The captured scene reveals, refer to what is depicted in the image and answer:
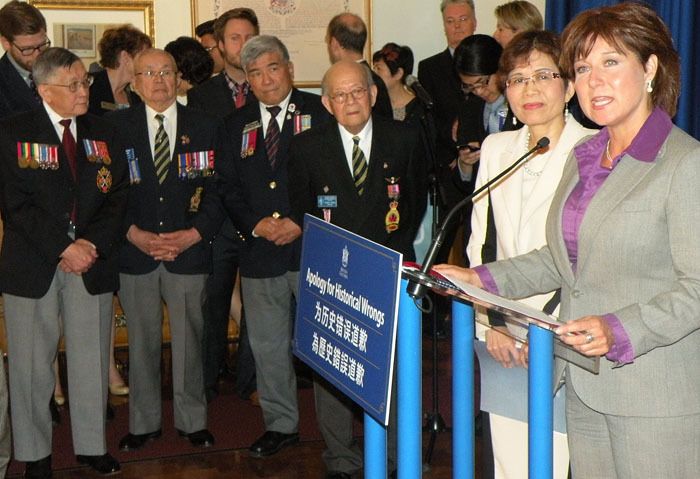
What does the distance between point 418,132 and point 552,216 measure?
5.66 ft

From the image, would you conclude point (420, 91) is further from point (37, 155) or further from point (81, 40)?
point (81, 40)

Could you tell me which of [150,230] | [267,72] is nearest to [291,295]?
[150,230]

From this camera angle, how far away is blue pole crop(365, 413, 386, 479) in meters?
2.45

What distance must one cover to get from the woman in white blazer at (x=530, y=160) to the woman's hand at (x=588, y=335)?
0.95m

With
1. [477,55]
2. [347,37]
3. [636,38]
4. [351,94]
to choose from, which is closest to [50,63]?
[351,94]

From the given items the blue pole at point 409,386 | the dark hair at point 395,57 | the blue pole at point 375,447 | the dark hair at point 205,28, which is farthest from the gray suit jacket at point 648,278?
the dark hair at point 205,28

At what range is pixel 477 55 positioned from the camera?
4.43 metres

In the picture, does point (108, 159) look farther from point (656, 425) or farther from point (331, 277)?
point (656, 425)

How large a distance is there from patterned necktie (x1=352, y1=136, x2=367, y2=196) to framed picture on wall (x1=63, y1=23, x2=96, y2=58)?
3.20 m

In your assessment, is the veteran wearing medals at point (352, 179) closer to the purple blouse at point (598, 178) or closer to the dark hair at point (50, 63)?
the dark hair at point (50, 63)

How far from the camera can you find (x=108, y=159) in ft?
14.2

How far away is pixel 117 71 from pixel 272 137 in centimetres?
141

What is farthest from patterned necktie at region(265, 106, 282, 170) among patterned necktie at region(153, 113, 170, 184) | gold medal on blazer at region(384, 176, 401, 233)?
gold medal on blazer at region(384, 176, 401, 233)

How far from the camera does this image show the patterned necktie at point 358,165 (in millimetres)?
3971
